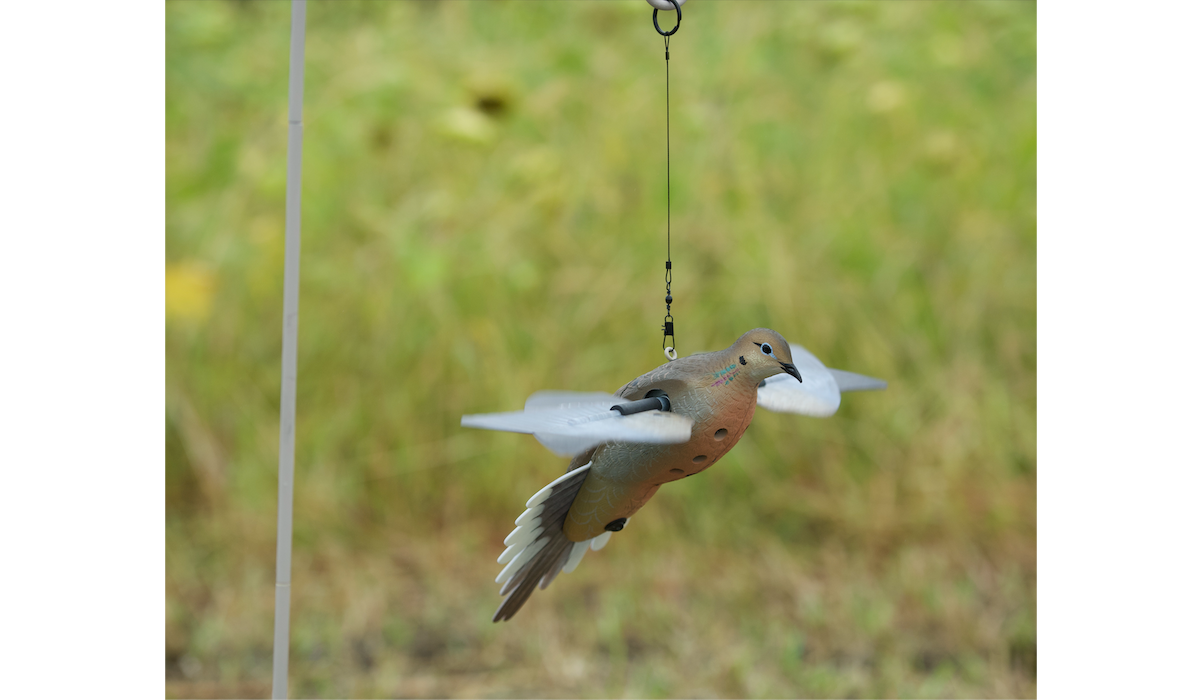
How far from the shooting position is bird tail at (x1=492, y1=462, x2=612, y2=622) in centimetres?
86

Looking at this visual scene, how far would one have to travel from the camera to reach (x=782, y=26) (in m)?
1.87

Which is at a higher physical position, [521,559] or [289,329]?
[289,329]

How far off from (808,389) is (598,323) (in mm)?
1011

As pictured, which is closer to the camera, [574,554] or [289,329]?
[574,554]

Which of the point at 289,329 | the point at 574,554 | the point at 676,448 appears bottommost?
the point at 574,554

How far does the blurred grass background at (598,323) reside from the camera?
182 cm

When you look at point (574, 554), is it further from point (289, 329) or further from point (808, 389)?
point (289, 329)

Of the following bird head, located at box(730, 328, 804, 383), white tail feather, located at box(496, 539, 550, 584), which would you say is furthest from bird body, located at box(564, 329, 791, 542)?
white tail feather, located at box(496, 539, 550, 584)

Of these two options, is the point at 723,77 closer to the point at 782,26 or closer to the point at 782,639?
the point at 782,26

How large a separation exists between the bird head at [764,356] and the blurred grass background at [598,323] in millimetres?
1010

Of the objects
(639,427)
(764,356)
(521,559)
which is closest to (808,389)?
(764,356)

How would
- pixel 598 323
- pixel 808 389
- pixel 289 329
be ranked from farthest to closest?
pixel 598 323 → pixel 289 329 → pixel 808 389

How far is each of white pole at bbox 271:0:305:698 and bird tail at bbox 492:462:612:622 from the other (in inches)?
14.0

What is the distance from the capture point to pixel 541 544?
2.95 ft
